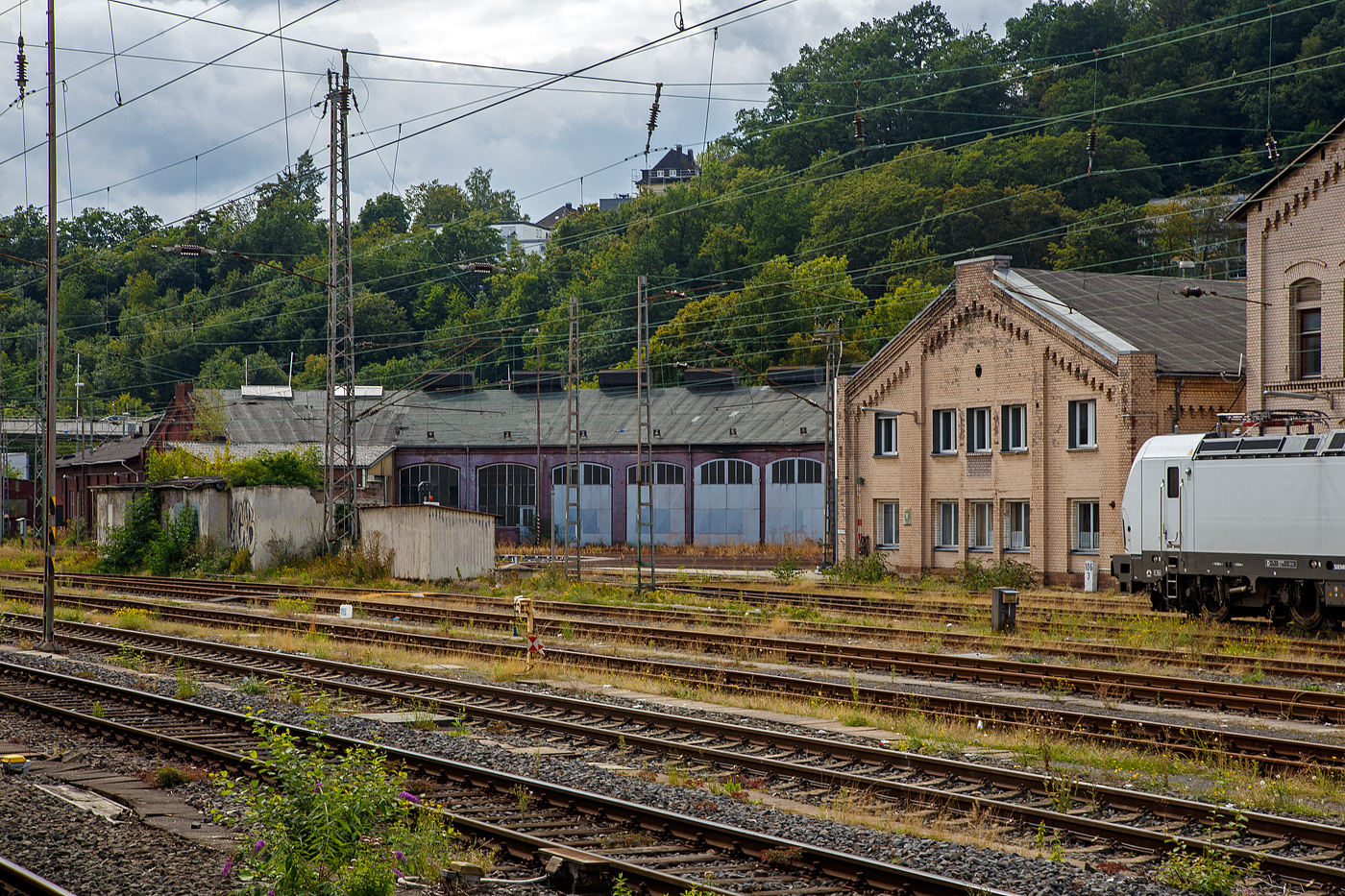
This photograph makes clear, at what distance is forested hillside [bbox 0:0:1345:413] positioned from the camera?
6962cm

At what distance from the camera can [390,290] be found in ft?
333

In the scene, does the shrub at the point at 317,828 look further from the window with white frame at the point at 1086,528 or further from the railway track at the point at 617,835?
the window with white frame at the point at 1086,528

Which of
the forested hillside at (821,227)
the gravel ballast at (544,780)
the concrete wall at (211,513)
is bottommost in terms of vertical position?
the gravel ballast at (544,780)

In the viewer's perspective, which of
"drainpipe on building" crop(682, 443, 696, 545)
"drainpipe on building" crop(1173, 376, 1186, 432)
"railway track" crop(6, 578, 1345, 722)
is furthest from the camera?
"drainpipe on building" crop(682, 443, 696, 545)

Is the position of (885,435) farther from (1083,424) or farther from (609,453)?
(609,453)

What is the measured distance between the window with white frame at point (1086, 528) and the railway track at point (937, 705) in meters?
17.4

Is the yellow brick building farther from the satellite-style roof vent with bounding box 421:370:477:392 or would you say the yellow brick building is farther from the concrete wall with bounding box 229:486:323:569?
the satellite-style roof vent with bounding box 421:370:477:392

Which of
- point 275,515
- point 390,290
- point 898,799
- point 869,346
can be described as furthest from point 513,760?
point 390,290

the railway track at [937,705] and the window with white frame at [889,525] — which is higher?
the window with white frame at [889,525]

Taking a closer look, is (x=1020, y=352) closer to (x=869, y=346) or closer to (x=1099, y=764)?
(x=1099, y=764)

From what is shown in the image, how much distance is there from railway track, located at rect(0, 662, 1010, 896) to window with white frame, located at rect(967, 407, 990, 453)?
88.9 ft

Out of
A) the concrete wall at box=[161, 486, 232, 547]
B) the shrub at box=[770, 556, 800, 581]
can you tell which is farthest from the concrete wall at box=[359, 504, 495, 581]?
the shrub at box=[770, 556, 800, 581]

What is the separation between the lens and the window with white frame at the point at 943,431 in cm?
3778

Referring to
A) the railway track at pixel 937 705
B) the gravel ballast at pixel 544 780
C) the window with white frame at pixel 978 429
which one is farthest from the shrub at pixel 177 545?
the gravel ballast at pixel 544 780
